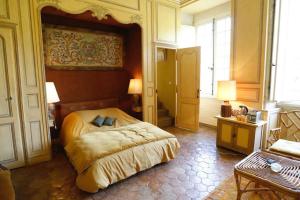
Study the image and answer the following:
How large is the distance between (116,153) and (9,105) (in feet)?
5.75

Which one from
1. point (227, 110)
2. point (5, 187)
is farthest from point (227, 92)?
point (5, 187)

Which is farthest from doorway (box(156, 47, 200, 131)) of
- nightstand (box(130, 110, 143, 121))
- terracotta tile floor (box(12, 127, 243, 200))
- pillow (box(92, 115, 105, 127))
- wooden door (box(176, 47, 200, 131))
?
pillow (box(92, 115, 105, 127))

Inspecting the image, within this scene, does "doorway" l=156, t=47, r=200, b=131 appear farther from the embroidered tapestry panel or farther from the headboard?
the headboard

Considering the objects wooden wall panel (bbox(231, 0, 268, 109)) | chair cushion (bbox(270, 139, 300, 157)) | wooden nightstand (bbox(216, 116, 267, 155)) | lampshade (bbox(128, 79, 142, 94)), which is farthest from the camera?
lampshade (bbox(128, 79, 142, 94))

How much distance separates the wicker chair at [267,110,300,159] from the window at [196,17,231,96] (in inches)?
59.9

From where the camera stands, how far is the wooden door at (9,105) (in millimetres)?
2531

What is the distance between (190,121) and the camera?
4.36 meters

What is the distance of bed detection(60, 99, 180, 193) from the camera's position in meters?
2.13

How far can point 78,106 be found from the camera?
12.3 ft

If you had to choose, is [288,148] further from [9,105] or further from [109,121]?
[9,105]

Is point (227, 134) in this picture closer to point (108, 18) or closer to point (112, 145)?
point (112, 145)

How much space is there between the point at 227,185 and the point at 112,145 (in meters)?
1.52

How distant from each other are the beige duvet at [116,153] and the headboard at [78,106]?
3.73 ft

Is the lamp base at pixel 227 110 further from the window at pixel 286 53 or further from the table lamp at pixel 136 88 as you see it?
the table lamp at pixel 136 88
